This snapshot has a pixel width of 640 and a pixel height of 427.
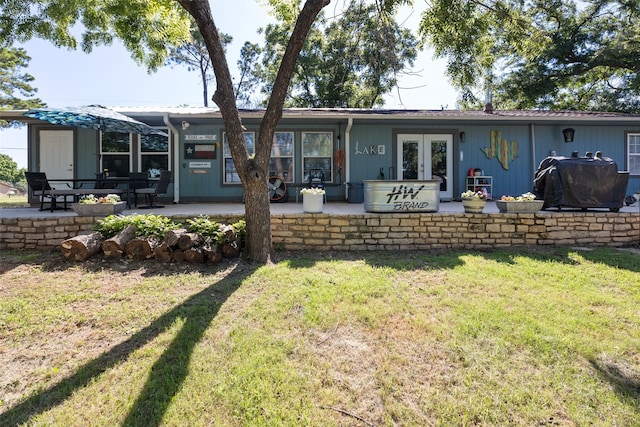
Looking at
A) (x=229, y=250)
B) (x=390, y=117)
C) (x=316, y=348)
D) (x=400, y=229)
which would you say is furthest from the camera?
(x=390, y=117)

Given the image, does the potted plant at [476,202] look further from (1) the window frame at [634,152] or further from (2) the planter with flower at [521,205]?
(1) the window frame at [634,152]

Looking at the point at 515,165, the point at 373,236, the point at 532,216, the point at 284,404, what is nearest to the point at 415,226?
the point at 373,236

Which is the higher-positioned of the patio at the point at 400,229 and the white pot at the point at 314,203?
the white pot at the point at 314,203

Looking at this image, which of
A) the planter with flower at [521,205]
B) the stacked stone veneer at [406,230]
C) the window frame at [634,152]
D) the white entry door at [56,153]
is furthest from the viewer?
Result: the window frame at [634,152]

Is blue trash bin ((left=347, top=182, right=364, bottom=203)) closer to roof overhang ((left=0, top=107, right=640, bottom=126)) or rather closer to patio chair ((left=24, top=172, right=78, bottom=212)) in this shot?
roof overhang ((left=0, top=107, right=640, bottom=126))

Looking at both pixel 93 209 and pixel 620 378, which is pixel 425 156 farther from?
pixel 93 209

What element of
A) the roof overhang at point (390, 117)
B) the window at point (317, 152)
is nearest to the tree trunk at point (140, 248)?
the roof overhang at point (390, 117)

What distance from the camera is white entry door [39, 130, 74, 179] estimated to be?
8281 mm

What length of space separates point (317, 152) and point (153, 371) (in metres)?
7.12

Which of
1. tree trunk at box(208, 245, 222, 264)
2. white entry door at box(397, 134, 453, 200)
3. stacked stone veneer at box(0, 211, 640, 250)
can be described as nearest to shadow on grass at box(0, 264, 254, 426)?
tree trunk at box(208, 245, 222, 264)

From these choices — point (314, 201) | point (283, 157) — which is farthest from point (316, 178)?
point (314, 201)

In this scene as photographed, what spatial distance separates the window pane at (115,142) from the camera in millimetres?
8453

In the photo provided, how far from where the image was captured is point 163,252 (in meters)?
4.10

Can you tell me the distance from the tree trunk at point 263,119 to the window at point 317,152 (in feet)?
14.5
